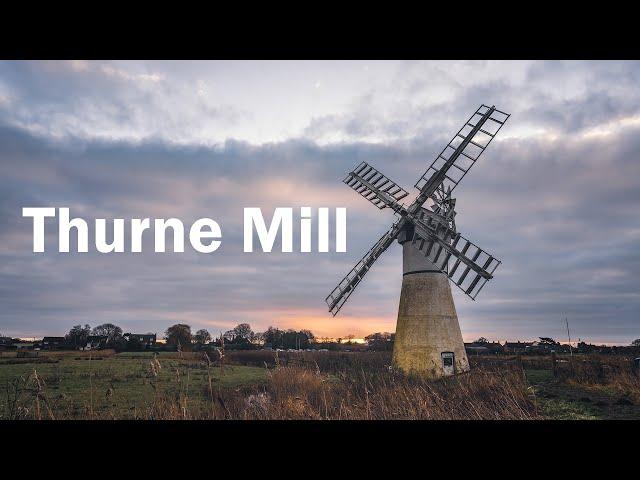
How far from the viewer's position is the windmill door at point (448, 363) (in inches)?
837

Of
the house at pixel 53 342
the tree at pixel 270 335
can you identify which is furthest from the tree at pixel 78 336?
the tree at pixel 270 335

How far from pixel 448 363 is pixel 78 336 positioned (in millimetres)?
100890

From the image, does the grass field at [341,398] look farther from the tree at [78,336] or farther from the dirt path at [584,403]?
the tree at [78,336]

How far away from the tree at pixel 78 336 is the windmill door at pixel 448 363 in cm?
8583

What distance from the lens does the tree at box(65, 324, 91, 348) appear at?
9150 cm

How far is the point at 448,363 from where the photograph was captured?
21.4 m

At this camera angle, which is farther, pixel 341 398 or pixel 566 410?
pixel 566 410

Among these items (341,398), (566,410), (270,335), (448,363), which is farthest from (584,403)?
(270,335)

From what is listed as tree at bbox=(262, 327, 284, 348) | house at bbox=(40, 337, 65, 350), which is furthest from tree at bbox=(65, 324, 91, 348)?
tree at bbox=(262, 327, 284, 348)

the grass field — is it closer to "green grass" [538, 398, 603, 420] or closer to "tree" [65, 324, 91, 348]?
"green grass" [538, 398, 603, 420]

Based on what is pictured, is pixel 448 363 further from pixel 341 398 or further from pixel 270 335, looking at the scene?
pixel 270 335
